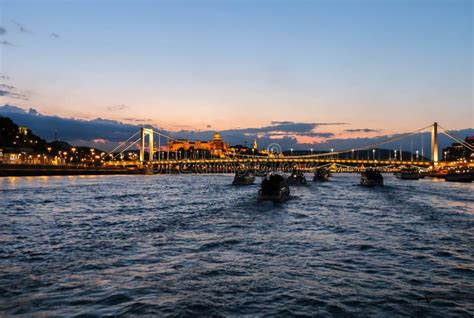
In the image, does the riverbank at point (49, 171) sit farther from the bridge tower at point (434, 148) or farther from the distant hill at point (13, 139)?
the bridge tower at point (434, 148)

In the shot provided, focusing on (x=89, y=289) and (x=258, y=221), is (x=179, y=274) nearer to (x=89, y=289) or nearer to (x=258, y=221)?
(x=89, y=289)

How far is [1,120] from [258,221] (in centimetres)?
14634

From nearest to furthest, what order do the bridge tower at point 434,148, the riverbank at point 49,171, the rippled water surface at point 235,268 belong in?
the rippled water surface at point 235,268
the riverbank at point 49,171
the bridge tower at point 434,148

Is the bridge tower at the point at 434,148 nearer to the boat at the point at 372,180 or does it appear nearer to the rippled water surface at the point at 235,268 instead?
the boat at the point at 372,180

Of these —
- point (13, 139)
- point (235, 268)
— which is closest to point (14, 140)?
point (13, 139)

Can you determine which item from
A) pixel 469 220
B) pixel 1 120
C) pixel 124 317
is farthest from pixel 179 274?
pixel 1 120

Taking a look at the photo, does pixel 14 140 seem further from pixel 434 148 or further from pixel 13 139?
pixel 434 148

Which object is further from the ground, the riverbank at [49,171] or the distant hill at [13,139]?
the distant hill at [13,139]

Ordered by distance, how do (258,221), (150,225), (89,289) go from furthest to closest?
(258,221) → (150,225) → (89,289)

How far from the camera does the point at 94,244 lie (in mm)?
17234

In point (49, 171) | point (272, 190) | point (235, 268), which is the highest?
point (272, 190)

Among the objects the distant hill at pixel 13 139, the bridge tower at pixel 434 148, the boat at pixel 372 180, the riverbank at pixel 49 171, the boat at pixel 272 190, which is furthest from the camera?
the distant hill at pixel 13 139

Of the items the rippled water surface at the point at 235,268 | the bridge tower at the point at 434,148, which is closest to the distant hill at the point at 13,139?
the bridge tower at the point at 434,148

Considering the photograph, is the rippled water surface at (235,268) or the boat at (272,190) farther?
the boat at (272,190)
